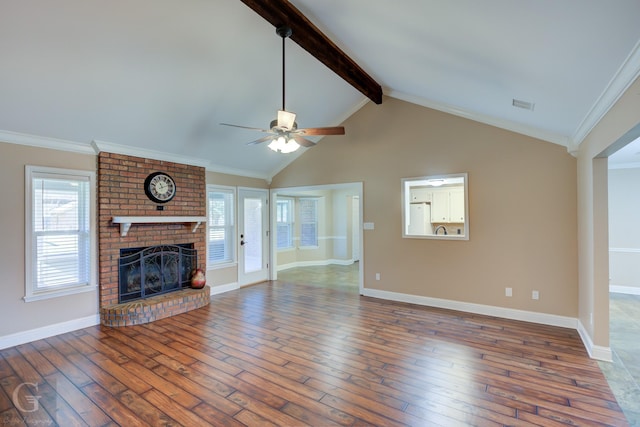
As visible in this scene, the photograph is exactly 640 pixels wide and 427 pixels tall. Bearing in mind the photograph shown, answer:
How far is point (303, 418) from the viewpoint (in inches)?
86.5

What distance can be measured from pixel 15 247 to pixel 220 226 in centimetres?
292

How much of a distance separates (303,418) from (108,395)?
5.45ft

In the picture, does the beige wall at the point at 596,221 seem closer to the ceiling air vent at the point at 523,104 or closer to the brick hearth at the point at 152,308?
the ceiling air vent at the point at 523,104

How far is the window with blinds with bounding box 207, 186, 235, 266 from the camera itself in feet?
19.1

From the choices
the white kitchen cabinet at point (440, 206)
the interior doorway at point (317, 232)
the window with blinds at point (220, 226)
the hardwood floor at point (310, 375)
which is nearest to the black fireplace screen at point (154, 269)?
the window with blinds at point (220, 226)

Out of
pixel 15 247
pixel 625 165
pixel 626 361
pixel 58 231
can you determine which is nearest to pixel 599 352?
pixel 626 361

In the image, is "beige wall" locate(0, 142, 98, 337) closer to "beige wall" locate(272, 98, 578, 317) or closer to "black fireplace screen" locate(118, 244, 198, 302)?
"black fireplace screen" locate(118, 244, 198, 302)

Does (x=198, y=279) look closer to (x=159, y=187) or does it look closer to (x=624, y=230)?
(x=159, y=187)

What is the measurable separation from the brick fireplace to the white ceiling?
0.89ft

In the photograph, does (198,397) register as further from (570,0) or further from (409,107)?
(409,107)

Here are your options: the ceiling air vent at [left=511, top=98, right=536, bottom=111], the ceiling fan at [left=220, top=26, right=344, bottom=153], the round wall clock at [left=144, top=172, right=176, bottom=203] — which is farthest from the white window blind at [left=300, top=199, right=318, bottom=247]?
the ceiling air vent at [left=511, top=98, right=536, bottom=111]

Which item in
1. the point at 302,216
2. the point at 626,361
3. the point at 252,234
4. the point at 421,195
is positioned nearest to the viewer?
the point at 626,361

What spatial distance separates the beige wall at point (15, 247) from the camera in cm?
346

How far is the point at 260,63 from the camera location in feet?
12.9
